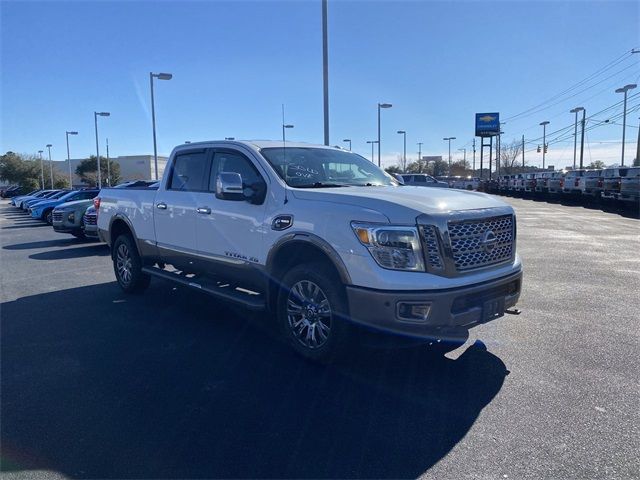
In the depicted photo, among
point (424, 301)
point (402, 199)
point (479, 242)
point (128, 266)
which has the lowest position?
point (128, 266)

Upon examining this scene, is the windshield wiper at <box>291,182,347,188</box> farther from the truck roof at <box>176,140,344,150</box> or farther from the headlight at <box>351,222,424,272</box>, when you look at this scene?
the headlight at <box>351,222,424,272</box>

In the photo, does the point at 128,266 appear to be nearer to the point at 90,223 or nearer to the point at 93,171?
the point at 90,223

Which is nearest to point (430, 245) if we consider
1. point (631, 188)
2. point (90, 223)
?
point (90, 223)

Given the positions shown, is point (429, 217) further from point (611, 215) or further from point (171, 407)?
point (611, 215)

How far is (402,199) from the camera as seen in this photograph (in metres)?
4.42

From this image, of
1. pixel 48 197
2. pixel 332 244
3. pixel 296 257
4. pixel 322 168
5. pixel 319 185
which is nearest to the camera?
pixel 332 244

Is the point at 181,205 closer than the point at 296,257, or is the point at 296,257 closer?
the point at 296,257

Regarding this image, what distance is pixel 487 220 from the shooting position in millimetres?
4598

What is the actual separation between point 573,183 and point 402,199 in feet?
95.7

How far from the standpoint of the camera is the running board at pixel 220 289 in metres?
5.30

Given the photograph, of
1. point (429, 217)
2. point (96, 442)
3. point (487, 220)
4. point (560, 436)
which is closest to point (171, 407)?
point (96, 442)

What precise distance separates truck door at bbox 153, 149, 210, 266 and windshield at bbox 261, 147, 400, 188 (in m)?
1.11

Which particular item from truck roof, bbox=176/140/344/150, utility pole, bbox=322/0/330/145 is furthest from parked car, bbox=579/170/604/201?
truck roof, bbox=176/140/344/150

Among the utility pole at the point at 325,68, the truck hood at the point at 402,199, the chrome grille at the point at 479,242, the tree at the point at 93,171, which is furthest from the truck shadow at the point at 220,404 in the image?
the tree at the point at 93,171
